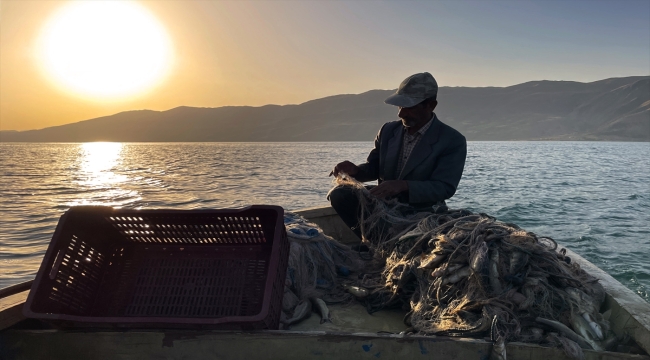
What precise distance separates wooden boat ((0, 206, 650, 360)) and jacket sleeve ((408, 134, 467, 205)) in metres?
1.77

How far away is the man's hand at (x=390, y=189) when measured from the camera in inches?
165

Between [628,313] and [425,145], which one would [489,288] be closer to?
[628,313]

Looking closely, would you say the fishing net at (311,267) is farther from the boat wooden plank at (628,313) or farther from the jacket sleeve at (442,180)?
the boat wooden plank at (628,313)

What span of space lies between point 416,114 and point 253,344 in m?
2.68

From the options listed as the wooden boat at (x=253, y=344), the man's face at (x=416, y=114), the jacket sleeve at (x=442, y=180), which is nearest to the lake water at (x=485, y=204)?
the jacket sleeve at (x=442, y=180)

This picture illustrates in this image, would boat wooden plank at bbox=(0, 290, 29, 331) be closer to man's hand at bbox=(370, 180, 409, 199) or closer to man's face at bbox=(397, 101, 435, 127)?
man's hand at bbox=(370, 180, 409, 199)

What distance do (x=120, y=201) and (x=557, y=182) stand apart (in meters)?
19.8

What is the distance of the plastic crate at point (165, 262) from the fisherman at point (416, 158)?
1.39 metres

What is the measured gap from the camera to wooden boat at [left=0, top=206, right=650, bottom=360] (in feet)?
8.05

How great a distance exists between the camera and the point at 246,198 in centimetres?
1688

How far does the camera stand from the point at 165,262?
3.44 metres

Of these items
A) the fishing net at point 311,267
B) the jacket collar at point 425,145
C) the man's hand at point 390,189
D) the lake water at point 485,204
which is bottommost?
the lake water at point 485,204

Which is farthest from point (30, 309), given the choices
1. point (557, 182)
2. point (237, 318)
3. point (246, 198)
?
point (557, 182)

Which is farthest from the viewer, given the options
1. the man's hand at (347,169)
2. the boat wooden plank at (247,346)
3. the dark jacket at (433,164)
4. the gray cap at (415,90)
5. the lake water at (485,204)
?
the lake water at (485,204)
